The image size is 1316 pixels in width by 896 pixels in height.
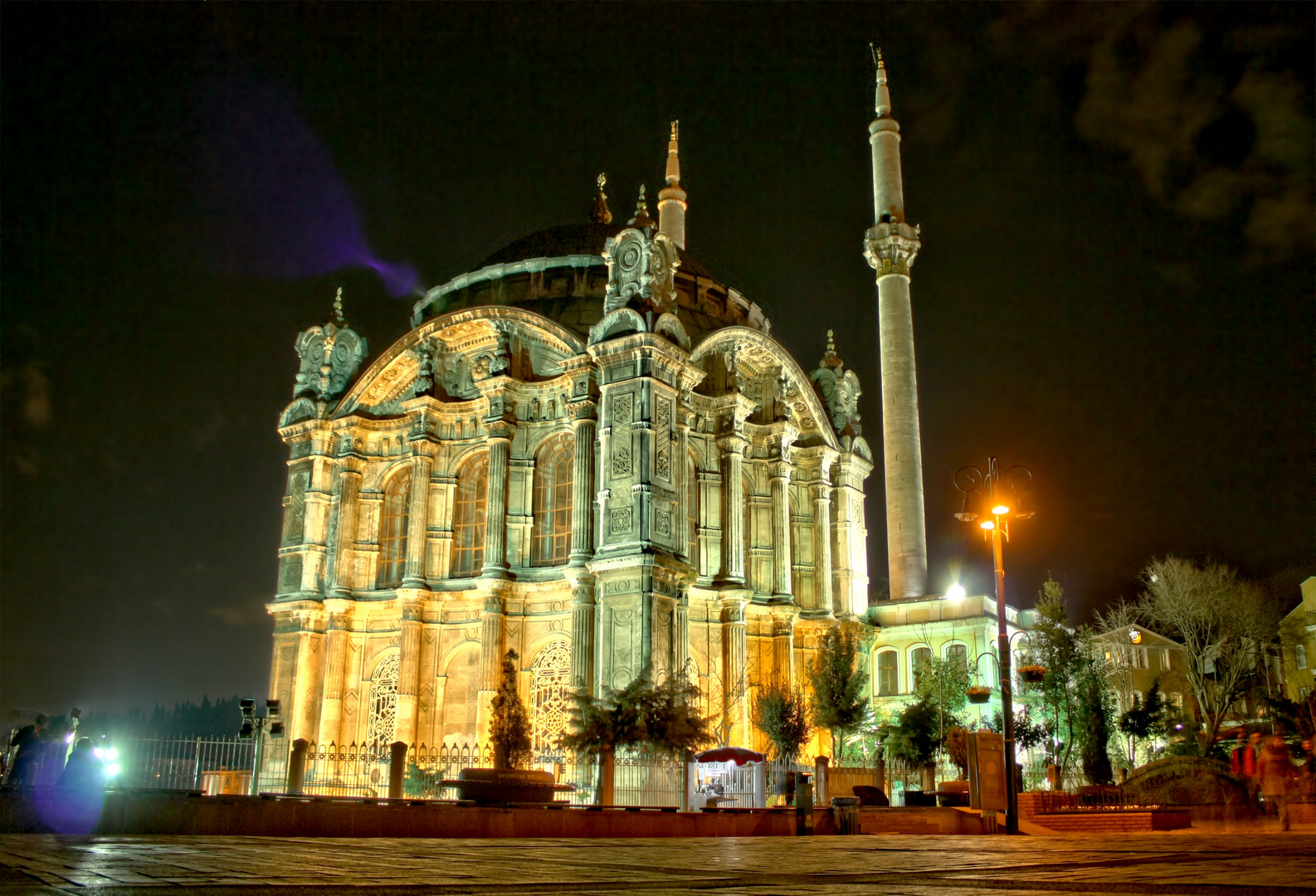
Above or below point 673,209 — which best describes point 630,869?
below

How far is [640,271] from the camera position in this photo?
31578 mm

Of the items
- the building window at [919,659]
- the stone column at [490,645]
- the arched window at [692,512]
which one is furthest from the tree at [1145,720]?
the stone column at [490,645]

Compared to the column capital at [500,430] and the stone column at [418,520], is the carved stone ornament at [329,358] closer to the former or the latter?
the stone column at [418,520]

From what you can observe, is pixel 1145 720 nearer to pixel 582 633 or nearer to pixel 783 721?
pixel 783 721

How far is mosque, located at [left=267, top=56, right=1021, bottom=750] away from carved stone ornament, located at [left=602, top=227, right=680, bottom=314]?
0.25 feet

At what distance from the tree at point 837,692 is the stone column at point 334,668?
1347cm

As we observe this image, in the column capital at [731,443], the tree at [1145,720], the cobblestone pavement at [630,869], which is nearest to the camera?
the cobblestone pavement at [630,869]

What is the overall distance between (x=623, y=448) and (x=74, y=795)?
1849 cm

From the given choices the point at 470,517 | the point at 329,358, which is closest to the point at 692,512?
the point at 470,517

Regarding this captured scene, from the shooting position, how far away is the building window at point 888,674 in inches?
1518

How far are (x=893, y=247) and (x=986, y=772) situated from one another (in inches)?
1124

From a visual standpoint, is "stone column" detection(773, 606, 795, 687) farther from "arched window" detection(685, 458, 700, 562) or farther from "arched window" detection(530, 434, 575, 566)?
"arched window" detection(530, 434, 575, 566)

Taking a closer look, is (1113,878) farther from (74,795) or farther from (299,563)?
(299,563)

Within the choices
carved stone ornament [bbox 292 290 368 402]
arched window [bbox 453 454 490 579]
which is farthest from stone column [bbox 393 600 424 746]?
carved stone ornament [bbox 292 290 368 402]
